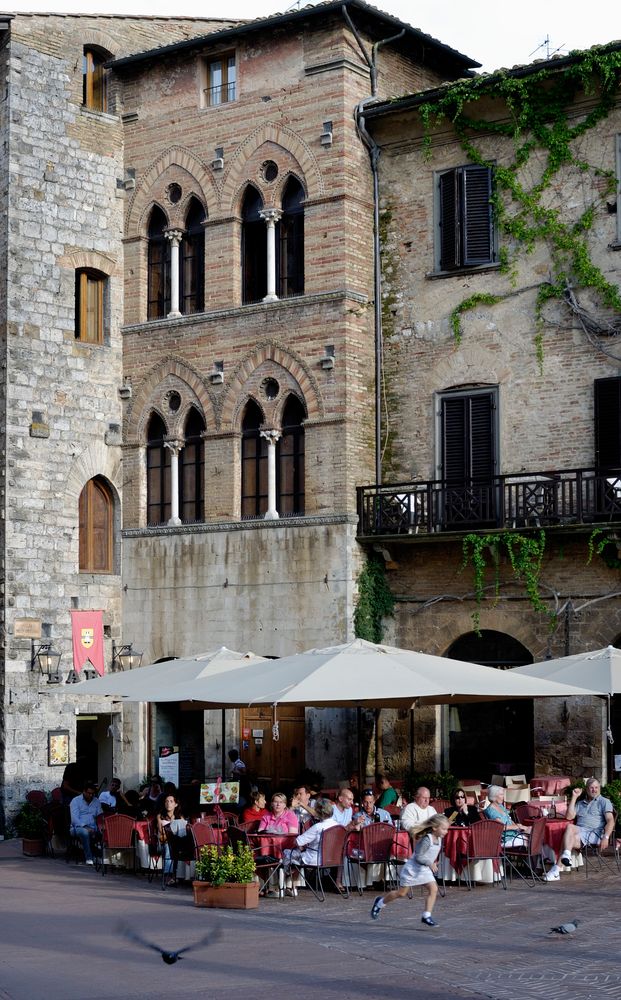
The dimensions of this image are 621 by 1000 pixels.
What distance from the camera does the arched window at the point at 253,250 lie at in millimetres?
27250

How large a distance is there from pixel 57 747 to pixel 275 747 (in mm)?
3935

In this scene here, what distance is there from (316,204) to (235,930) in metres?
14.5

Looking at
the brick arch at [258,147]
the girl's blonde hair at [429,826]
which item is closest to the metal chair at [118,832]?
the girl's blonde hair at [429,826]

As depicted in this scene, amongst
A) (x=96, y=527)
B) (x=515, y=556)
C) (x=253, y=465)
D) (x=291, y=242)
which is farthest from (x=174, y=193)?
(x=515, y=556)

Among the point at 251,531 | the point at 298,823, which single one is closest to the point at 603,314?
the point at 251,531

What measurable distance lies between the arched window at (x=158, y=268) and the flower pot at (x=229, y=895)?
13.9m

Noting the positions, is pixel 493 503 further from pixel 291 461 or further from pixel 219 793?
pixel 219 793

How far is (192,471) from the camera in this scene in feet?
91.6

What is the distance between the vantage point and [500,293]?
25016 mm

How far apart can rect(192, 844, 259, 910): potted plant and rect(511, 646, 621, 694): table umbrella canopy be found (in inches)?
185

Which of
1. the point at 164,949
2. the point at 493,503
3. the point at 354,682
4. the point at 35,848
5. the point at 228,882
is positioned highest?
the point at 493,503

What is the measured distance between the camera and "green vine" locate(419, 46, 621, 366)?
2392cm

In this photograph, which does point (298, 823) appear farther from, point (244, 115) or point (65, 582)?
point (244, 115)

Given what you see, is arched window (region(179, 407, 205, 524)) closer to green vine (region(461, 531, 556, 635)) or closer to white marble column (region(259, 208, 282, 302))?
white marble column (region(259, 208, 282, 302))
